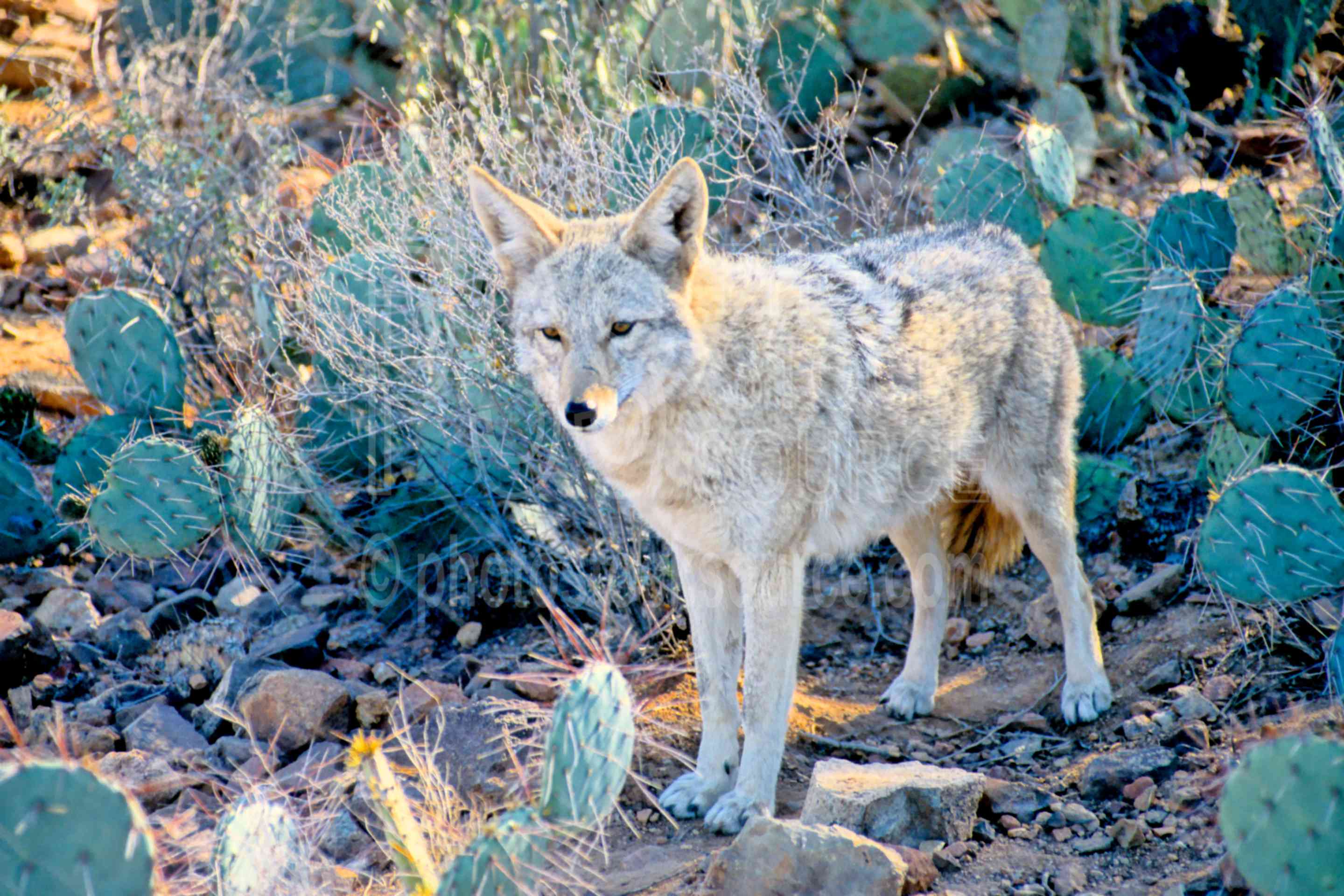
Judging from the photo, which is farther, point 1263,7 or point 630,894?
point 1263,7

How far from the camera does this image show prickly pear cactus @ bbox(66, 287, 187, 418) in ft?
17.7

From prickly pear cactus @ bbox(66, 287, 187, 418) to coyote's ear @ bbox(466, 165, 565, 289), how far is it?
242 centimetres

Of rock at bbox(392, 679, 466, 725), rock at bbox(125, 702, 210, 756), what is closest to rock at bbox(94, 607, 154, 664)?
rock at bbox(125, 702, 210, 756)

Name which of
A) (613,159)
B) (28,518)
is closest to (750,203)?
(613,159)

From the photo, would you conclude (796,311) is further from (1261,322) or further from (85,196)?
(85,196)

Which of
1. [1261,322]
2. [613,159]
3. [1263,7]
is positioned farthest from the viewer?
[1263,7]

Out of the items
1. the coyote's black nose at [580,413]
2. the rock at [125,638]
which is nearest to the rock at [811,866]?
the coyote's black nose at [580,413]

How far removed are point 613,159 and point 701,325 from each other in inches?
72.6

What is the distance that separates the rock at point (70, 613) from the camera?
5285 mm

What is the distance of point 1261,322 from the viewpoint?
4402mm

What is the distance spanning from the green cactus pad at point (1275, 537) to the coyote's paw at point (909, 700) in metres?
1.27

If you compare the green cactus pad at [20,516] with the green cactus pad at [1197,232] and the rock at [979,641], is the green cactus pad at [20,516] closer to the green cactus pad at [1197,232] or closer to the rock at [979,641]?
the rock at [979,641]

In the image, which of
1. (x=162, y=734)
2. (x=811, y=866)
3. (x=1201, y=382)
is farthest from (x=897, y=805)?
(x=1201, y=382)

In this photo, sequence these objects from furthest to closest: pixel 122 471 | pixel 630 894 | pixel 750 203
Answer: pixel 750 203, pixel 122 471, pixel 630 894
